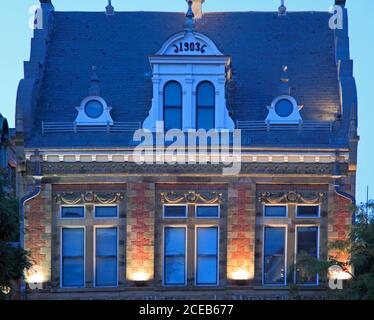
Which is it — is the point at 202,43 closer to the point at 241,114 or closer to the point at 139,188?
the point at 241,114

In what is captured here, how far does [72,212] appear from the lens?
19.2 m

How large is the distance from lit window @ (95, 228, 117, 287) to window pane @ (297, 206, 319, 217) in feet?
19.2

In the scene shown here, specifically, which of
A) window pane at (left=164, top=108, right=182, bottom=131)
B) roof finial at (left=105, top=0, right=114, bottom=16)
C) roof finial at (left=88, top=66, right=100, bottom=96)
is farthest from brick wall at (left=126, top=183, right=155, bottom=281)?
roof finial at (left=105, top=0, right=114, bottom=16)

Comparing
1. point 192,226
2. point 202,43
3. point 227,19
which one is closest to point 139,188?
point 192,226

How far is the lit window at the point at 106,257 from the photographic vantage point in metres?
19.2

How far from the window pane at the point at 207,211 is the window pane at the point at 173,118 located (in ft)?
8.98

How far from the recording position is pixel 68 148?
61.9 ft

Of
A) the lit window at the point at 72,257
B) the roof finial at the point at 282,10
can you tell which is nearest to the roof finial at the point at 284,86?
the roof finial at the point at 282,10

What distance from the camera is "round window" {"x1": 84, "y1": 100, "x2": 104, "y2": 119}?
19.9 m

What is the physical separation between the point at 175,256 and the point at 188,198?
189 cm

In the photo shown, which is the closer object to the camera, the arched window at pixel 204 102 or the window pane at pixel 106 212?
the window pane at pixel 106 212

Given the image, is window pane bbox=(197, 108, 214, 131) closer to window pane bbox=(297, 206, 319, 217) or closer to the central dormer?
the central dormer

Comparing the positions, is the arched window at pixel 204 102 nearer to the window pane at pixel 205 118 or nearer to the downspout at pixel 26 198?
the window pane at pixel 205 118

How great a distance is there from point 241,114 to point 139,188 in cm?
422
